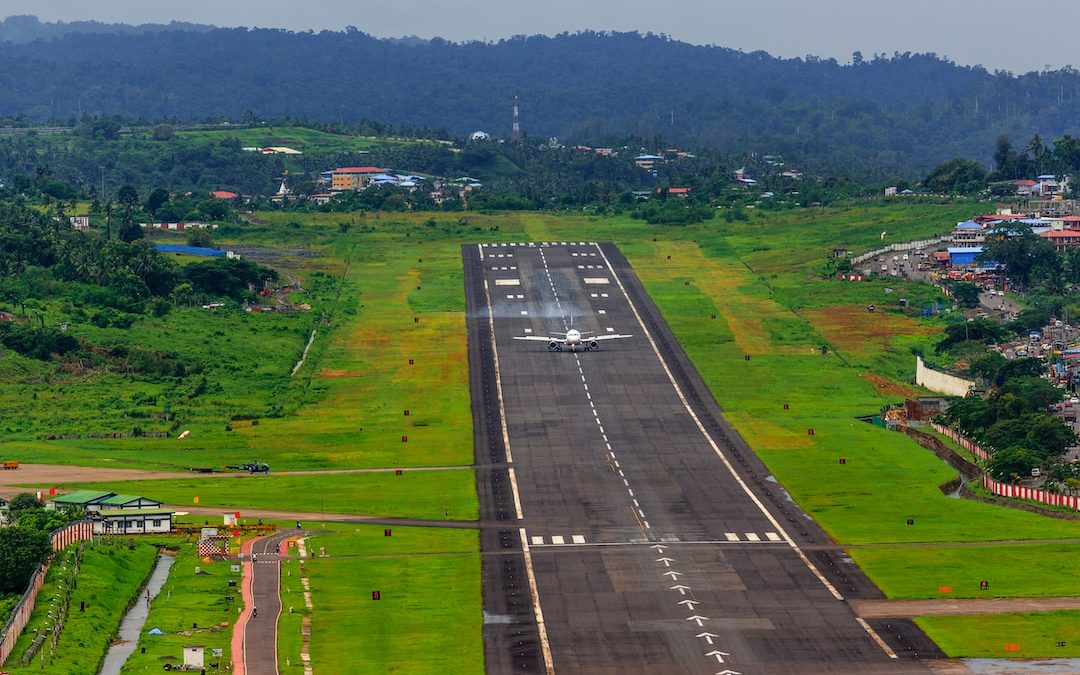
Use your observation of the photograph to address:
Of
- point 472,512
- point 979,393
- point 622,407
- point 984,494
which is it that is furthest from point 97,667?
point 979,393

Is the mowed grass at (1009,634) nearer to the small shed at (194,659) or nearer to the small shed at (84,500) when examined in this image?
the small shed at (194,659)

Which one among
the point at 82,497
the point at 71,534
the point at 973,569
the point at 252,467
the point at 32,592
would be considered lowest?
the point at 252,467

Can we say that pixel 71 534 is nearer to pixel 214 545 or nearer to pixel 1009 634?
pixel 214 545

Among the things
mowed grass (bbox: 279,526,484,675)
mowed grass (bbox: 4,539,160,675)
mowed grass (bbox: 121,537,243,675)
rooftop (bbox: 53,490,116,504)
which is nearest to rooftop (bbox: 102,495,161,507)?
rooftop (bbox: 53,490,116,504)

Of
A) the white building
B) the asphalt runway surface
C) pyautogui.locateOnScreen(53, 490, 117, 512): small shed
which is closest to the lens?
the asphalt runway surface

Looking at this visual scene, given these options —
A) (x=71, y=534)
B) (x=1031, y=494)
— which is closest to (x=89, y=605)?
(x=71, y=534)

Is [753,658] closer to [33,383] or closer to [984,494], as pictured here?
[984,494]

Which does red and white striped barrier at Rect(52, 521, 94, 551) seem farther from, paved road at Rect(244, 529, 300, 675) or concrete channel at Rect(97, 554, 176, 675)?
paved road at Rect(244, 529, 300, 675)
